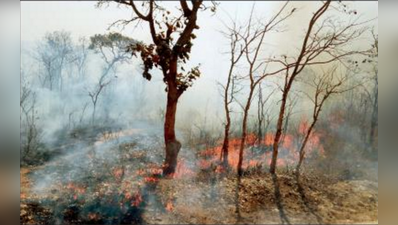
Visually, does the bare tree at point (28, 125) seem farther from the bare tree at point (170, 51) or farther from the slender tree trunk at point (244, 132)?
the slender tree trunk at point (244, 132)

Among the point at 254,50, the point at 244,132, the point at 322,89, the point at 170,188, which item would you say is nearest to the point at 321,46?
the point at 322,89

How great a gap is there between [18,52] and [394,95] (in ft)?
14.5

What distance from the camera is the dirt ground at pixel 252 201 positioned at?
5.08 meters

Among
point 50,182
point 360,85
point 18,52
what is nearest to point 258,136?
point 360,85

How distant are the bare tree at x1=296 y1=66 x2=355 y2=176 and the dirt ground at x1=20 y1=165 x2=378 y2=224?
385 millimetres

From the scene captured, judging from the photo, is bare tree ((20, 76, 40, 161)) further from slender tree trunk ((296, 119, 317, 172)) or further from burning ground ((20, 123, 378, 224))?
slender tree trunk ((296, 119, 317, 172))

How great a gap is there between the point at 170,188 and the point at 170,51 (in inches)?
71.3

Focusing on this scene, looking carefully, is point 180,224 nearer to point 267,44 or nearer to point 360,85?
point 267,44

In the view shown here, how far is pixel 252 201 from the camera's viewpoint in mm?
5297

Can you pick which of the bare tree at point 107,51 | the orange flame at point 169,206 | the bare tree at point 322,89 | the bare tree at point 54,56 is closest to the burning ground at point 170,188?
the orange flame at point 169,206

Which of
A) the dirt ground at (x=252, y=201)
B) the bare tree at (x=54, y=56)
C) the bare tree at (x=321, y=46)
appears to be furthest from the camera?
the bare tree at (x=321, y=46)

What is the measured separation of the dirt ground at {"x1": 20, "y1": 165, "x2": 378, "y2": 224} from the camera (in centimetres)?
508

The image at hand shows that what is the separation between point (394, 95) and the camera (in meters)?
4.55

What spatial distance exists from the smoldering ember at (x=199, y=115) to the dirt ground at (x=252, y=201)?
1 centimetres
